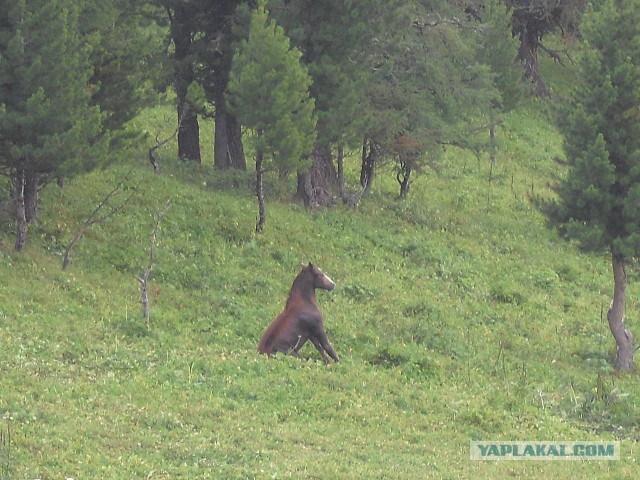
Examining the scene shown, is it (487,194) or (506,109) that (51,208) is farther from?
(506,109)

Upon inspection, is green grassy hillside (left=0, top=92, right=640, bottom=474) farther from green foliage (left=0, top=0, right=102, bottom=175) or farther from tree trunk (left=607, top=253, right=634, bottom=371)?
green foliage (left=0, top=0, right=102, bottom=175)

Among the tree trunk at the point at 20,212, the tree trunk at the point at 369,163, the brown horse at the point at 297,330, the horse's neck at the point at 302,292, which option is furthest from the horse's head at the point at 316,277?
the tree trunk at the point at 369,163

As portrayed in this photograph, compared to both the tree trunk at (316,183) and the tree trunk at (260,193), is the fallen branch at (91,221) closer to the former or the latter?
the tree trunk at (260,193)

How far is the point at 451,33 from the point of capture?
113 ft

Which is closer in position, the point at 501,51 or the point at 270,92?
the point at 270,92

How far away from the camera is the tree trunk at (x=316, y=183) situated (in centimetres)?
3091

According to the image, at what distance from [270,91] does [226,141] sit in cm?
729

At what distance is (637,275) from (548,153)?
731 inches

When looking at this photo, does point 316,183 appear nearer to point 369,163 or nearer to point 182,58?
point 369,163

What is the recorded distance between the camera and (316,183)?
31.7 meters

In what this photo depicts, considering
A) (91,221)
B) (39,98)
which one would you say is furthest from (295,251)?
(39,98)

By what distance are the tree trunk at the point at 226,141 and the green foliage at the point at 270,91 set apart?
210 inches

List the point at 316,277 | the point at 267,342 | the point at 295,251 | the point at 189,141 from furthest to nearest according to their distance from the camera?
the point at 189,141 < the point at 295,251 < the point at 316,277 < the point at 267,342

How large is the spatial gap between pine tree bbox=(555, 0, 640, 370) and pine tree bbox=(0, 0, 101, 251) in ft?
32.7
